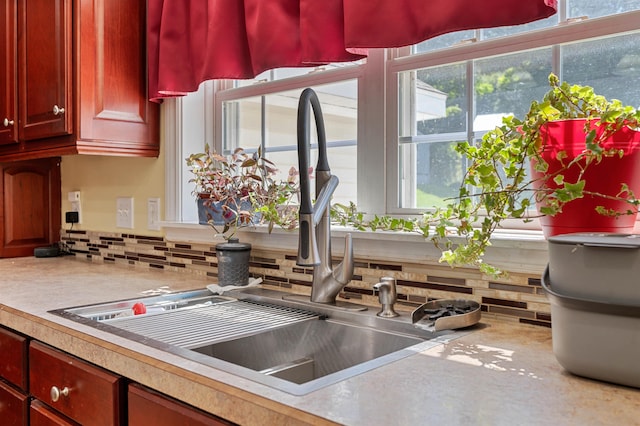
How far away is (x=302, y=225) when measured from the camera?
139 cm

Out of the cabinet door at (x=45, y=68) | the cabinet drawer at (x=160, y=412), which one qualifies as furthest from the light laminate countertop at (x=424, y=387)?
the cabinet door at (x=45, y=68)

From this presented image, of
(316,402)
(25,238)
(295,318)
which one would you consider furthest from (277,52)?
(25,238)

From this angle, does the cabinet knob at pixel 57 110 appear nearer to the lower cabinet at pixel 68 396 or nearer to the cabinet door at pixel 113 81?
the cabinet door at pixel 113 81

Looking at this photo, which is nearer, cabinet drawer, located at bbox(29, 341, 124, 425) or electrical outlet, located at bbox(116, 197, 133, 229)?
cabinet drawer, located at bbox(29, 341, 124, 425)

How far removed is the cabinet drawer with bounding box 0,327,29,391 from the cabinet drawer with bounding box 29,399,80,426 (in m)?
0.07

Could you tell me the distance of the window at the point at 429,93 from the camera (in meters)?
1.33

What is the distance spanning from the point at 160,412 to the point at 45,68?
1675 millimetres

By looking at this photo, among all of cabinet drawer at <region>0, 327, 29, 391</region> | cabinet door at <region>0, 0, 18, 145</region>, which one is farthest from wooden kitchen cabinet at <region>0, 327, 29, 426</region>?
cabinet door at <region>0, 0, 18, 145</region>

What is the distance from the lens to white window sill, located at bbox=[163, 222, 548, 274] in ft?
4.02

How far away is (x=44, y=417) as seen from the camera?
1349 millimetres

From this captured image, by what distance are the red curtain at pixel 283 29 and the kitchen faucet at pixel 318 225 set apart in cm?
19

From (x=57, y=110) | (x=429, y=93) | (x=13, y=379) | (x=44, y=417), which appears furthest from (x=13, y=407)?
(x=429, y=93)

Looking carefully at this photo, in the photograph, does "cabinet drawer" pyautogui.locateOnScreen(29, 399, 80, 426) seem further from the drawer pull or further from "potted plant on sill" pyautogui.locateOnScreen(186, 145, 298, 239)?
"potted plant on sill" pyautogui.locateOnScreen(186, 145, 298, 239)

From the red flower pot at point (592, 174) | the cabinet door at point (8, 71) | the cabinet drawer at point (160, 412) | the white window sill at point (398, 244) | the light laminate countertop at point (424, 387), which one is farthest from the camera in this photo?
the cabinet door at point (8, 71)
